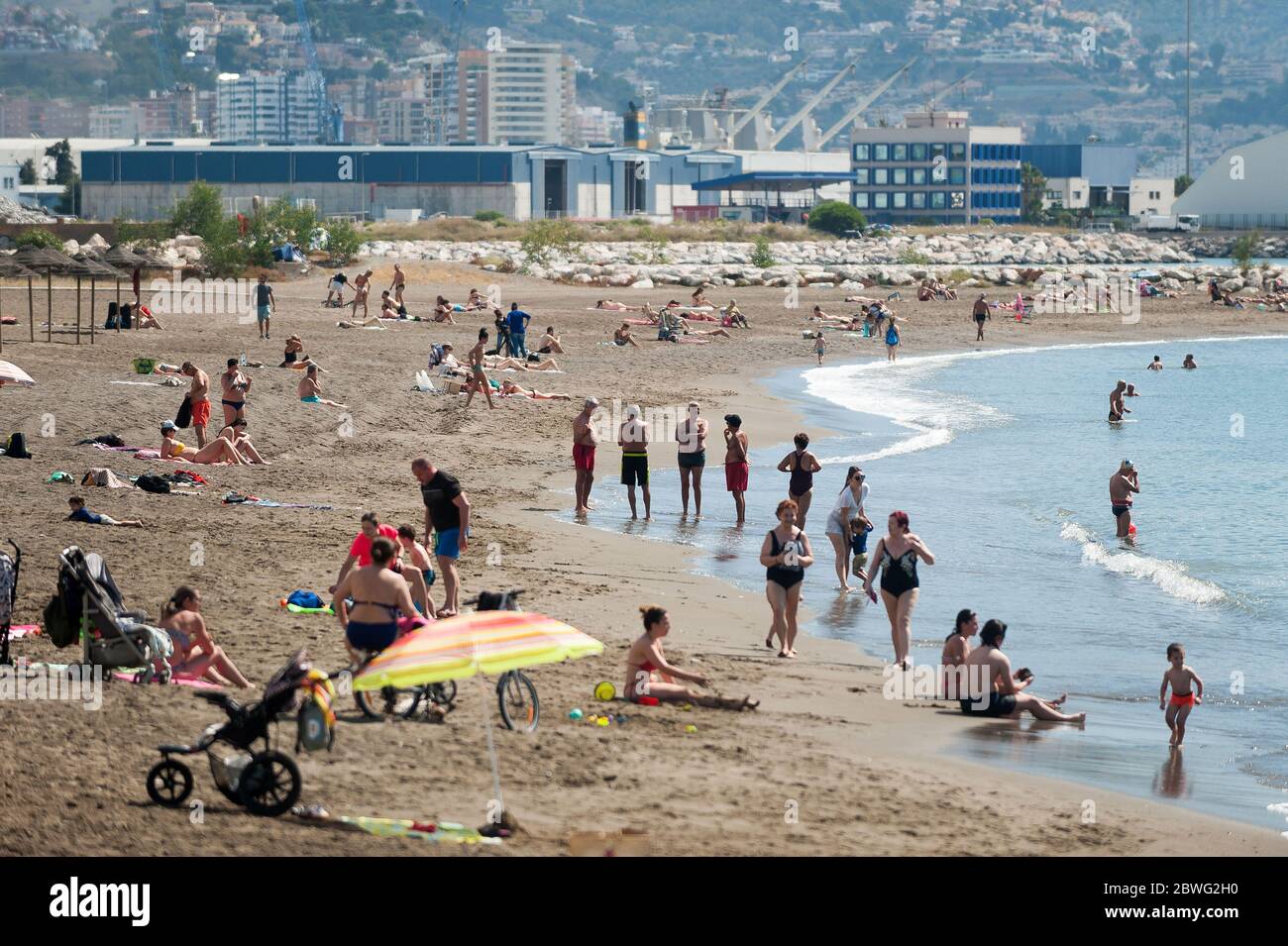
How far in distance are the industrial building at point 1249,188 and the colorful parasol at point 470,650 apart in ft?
423

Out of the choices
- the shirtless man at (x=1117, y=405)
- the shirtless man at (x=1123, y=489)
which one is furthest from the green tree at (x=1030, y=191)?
the shirtless man at (x=1123, y=489)

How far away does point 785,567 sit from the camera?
13.3m

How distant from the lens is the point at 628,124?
16712 cm

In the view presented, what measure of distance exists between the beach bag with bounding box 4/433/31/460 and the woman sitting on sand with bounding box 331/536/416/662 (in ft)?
33.9

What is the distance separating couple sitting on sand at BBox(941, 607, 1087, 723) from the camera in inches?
479

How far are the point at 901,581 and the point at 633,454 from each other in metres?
6.39

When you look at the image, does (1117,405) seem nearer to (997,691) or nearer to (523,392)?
(523,392)

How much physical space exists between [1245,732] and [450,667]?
21.7 ft

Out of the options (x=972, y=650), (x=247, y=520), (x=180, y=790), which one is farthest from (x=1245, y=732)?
(x=247, y=520)

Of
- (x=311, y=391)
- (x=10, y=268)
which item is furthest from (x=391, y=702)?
(x=10, y=268)

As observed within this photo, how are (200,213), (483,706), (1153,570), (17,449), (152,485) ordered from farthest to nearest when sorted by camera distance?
1. (200,213)
2. (17,449)
3. (1153,570)
4. (152,485)
5. (483,706)

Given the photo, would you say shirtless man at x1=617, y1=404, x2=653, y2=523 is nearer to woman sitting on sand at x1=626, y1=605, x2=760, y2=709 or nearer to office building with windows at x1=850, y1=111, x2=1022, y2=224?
woman sitting on sand at x1=626, y1=605, x2=760, y2=709

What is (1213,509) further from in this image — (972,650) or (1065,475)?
(972,650)
